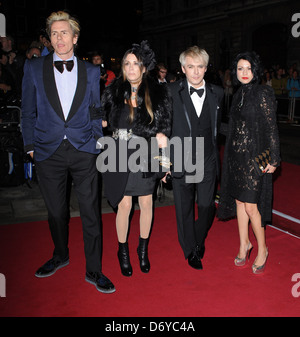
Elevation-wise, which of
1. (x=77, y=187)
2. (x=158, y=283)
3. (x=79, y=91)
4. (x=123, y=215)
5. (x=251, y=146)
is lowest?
(x=158, y=283)

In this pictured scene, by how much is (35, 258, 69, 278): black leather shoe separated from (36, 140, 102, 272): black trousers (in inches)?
14.3

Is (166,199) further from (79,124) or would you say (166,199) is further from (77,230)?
(79,124)

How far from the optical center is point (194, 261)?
3643 millimetres

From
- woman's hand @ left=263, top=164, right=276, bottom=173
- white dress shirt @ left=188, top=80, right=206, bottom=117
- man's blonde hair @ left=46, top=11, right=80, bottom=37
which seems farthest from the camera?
white dress shirt @ left=188, top=80, right=206, bottom=117

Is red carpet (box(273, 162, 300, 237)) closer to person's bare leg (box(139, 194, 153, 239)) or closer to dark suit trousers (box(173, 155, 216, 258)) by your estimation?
dark suit trousers (box(173, 155, 216, 258))

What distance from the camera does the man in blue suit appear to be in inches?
122

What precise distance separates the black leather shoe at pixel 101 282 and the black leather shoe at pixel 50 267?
35 centimetres

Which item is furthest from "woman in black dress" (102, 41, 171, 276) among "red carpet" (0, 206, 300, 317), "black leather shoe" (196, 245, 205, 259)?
"black leather shoe" (196, 245, 205, 259)

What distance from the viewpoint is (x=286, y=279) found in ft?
11.1

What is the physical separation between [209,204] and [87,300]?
1423 mm

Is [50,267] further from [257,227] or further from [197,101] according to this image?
[197,101]

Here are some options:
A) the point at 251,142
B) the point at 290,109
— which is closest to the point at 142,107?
the point at 251,142

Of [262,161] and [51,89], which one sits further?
[262,161]

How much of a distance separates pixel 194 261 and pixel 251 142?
120 cm
